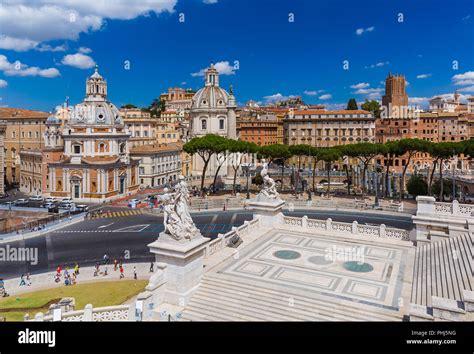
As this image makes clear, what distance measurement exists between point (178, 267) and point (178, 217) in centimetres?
194

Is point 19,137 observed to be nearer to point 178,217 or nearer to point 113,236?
point 113,236

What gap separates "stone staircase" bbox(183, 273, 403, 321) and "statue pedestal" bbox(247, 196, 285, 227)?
9.66 meters

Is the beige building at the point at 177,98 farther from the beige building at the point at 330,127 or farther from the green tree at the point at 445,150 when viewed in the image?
the green tree at the point at 445,150

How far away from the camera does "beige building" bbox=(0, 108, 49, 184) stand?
78500 mm

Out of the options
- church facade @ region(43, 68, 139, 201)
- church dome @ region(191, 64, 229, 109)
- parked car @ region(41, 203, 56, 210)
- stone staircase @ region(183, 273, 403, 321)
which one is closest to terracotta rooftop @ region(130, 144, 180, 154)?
church facade @ region(43, 68, 139, 201)

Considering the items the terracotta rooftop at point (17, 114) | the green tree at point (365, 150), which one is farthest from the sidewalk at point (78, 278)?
the terracotta rooftop at point (17, 114)

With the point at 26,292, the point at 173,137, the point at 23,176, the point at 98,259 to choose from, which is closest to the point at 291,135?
the point at 173,137

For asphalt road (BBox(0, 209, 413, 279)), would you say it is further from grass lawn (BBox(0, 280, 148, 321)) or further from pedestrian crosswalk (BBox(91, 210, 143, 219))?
grass lawn (BBox(0, 280, 148, 321))

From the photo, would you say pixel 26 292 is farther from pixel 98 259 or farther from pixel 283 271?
pixel 283 271

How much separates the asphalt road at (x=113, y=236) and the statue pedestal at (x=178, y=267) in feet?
47.0

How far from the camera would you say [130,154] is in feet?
228

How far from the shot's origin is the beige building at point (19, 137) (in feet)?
258

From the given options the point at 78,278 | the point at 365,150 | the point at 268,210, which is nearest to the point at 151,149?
the point at 365,150

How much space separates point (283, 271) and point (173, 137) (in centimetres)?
7916
